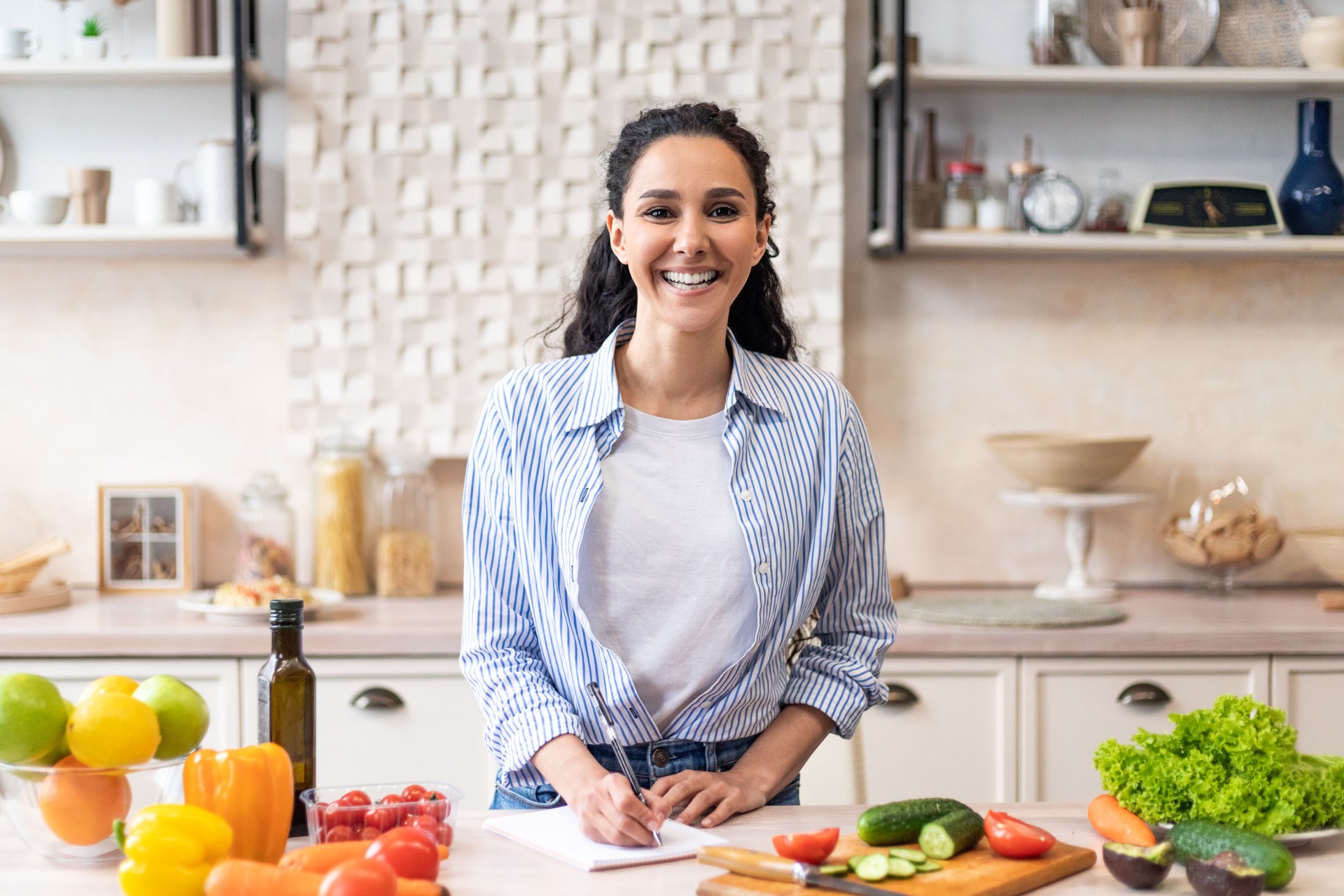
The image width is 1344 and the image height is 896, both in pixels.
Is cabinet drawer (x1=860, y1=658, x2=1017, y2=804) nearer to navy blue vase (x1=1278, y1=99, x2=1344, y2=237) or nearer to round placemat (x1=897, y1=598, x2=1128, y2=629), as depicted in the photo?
round placemat (x1=897, y1=598, x2=1128, y2=629)

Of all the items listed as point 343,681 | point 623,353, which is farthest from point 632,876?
point 343,681

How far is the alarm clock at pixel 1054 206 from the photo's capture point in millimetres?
2730

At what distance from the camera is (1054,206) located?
2.73 meters

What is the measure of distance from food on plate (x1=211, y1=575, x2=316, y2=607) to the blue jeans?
3.53 feet

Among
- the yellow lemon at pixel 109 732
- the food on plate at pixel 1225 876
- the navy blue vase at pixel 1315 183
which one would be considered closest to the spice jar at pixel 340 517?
the yellow lemon at pixel 109 732

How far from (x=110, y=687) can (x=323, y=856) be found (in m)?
0.27

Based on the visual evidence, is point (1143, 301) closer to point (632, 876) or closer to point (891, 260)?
point (891, 260)

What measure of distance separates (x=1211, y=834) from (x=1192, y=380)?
206 centimetres

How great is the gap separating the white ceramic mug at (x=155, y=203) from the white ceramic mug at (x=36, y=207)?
0.16 metres

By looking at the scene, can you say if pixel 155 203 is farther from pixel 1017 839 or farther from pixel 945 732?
pixel 1017 839

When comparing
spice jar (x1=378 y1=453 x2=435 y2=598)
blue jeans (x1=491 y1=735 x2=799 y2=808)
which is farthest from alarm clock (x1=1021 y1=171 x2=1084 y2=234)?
blue jeans (x1=491 y1=735 x2=799 y2=808)

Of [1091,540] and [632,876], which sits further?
[1091,540]

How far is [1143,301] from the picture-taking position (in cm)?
295

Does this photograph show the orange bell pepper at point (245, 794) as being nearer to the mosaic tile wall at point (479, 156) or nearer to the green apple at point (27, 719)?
the green apple at point (27, 719)
